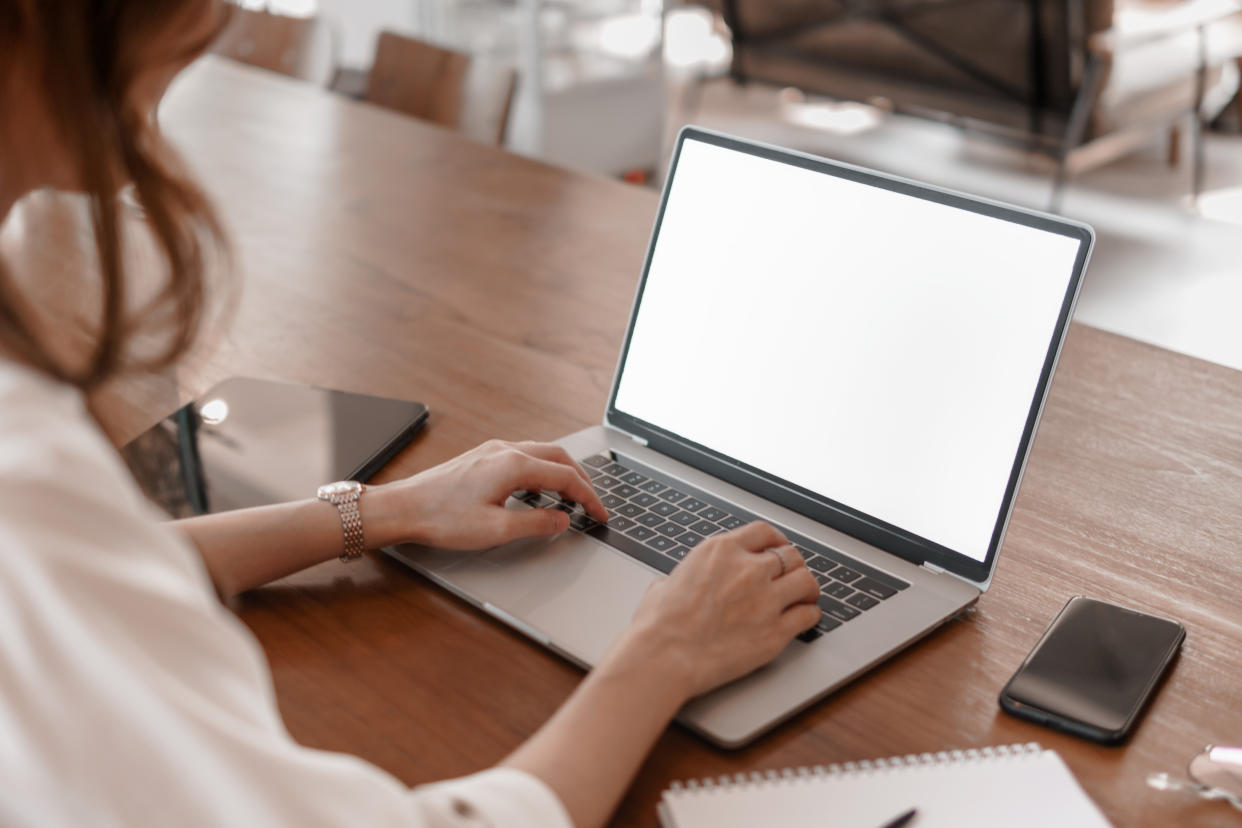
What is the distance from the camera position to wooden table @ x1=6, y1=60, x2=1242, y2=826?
71cm

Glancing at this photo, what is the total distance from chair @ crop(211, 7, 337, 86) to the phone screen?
2386 millimetres

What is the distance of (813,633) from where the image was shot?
78 cm

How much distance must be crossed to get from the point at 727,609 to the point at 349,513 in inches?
12.4

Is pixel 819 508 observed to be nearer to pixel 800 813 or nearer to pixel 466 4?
pixel 800 813

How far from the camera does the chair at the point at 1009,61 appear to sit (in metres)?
3.30

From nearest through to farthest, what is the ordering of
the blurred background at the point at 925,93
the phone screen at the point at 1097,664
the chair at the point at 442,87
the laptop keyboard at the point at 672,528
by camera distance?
the phone screen at the point at 1097,664, the laptop keyboard at the point at 672,528, the chair at the point at 442,87, the blurred background at the point at 925,93

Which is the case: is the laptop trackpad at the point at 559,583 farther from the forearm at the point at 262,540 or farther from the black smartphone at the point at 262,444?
the black smartphone at the point at 262,444

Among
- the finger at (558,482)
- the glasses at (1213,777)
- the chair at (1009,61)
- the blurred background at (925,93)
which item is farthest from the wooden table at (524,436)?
the chair at (1009,61)

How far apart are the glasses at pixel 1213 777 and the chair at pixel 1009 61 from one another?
2.96m

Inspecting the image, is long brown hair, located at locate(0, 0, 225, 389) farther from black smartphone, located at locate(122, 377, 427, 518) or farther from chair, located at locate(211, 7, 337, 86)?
chair, located at locate(211, 7, 337, 86)

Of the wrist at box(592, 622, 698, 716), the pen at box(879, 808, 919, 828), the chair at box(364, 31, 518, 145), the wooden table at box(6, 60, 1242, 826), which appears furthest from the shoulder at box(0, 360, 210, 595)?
A: the chair at box(364, 31, 518, 145)

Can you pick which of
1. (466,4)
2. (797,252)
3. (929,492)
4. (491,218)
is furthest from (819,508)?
(466,4)

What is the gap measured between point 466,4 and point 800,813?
175 inches

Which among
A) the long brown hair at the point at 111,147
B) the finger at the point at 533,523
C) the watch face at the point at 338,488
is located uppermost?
the long brown hair at the point at 111,147
